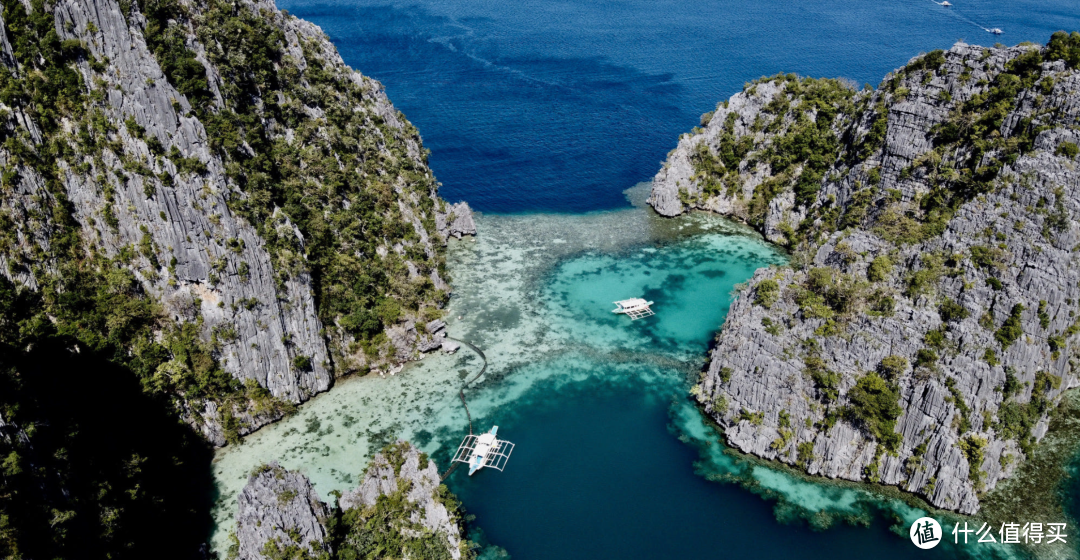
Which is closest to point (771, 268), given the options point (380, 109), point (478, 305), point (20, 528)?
point (478, 305)

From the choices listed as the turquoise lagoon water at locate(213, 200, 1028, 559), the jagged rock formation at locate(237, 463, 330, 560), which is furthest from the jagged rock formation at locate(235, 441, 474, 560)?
the turquoise lagoon water at locate(213, 200, 1028, 559)

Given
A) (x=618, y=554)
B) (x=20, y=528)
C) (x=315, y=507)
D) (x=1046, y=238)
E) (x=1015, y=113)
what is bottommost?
(x=618, y=554)

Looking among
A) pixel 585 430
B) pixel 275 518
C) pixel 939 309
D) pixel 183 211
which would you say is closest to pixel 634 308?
pixel 585 430

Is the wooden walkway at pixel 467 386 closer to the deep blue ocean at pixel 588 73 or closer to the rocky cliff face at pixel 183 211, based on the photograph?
the rocky cliff face at pixel 183 211

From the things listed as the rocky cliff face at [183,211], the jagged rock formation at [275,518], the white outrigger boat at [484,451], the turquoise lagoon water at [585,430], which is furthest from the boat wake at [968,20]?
the jagged rock formation at [275,518]

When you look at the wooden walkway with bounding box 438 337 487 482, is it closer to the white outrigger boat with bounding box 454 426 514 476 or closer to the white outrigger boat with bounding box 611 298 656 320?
the white outrigger boat with bounding box 454 426 514 476

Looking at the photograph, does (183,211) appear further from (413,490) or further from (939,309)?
(939,309)

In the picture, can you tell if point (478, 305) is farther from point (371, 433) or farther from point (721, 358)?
point (721, 358)
